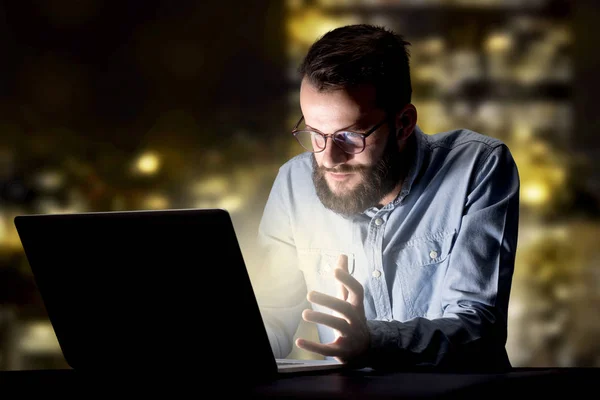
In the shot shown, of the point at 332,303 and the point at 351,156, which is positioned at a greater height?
the point at 351,156

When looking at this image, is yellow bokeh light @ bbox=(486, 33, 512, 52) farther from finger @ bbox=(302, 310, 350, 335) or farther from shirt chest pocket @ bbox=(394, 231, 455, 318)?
finger @ bbox=(302, 310, 350, 335)

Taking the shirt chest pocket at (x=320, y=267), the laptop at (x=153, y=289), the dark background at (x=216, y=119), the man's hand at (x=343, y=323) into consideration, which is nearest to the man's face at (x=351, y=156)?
the shirt chest pocket at (x=320, y=267)

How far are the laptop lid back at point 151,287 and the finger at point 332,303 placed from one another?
0.39ft

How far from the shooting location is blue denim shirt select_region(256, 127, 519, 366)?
4.50 feet

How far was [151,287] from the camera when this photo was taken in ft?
3.14

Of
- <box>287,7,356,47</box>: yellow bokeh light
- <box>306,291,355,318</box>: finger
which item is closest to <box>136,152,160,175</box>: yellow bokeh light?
<box>287,7,356,47</box>: yellow bokeh light

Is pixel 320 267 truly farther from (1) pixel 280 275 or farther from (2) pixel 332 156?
(2) pixel 332 156

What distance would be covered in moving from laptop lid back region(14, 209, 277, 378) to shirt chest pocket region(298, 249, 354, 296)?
753 mm

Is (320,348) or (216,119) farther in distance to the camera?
(216,119)

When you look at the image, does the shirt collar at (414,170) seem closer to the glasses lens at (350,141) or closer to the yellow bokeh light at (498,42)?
the glasses lens at (350,141)

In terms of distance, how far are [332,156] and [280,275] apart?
38 cm

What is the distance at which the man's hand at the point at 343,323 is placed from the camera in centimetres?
103

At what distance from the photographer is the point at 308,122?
5.07ft

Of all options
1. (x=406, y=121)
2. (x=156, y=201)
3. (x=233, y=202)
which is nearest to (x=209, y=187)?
(x=233, y=202)
